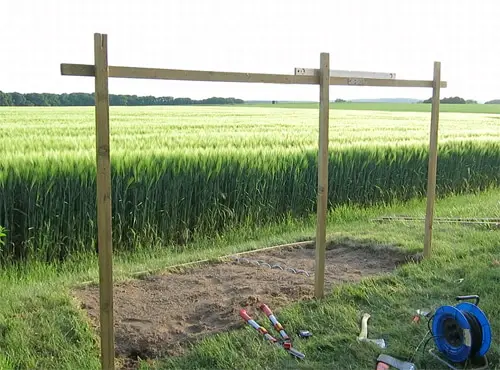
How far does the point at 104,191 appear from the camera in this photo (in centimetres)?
357

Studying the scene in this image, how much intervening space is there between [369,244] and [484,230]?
1.68 metres

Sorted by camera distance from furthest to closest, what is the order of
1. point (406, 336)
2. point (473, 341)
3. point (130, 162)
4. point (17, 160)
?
point (130, 162) → point (17, 160) → point (406, 336) → point (473, 341)

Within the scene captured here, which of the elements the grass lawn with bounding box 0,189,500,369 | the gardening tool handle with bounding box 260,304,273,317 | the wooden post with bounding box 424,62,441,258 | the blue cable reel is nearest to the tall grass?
the grass lawn with bounding box 0,189,500,369

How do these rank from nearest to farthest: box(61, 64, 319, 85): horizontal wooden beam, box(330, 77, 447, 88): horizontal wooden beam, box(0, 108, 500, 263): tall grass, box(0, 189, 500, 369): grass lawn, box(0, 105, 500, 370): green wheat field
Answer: box(61, 64, 319, 85): horizontal wooden beam
box(0, 189, 500, 369): grass lawn
box(0, 105, 500, 370): green wheat field
box(330, 77, 447, 88): horizontal wooden beam
box(0, 108, 500, 263): tall grass

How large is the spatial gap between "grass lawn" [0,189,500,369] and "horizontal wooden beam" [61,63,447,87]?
1.65m

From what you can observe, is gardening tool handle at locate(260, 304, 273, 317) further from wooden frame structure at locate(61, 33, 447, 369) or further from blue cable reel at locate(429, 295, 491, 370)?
blue cable reel at locate(429, 295, 491, 370)

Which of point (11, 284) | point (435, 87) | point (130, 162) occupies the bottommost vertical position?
point (11, 284)

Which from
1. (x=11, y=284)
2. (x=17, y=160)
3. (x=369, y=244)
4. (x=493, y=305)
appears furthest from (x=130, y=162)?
(x=493, y=305)

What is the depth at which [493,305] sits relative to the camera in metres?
4.75

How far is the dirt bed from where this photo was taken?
4.36 m

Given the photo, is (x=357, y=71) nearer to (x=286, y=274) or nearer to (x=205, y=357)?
(x=286, y=274)

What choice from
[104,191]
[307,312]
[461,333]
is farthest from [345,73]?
[104,191]

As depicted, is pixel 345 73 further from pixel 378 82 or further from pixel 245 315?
pixel 245 315

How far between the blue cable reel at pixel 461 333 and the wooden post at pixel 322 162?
1.15 metres
